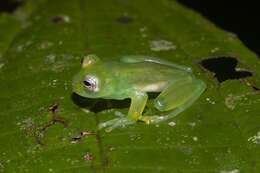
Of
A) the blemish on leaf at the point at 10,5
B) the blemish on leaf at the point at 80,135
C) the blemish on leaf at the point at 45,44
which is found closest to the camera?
the blemish on leaf at the point at 80,135

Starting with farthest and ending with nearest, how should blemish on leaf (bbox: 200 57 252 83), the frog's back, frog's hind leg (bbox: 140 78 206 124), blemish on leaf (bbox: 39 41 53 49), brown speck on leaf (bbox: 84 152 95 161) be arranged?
blemish on leaf (bbox: 39 41 53 49) < blemish on leaf (bbox: 200 57 252 83) < the frog's back < frog's hind leg (bbox: 140 78 206 124) < brown speck on leaf (bbox: 84 152 95 161)

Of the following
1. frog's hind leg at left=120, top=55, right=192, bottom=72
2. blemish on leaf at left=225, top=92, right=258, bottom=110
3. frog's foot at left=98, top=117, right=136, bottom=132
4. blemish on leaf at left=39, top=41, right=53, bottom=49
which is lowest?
blemish on leaf at left=39, top=41, right=53, bottom=49

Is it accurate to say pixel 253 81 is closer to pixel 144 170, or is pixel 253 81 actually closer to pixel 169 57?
pixel 169 57

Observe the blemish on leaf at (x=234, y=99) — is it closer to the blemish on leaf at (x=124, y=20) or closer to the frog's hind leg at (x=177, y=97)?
the frog's hind leg at (x=177, y=97)

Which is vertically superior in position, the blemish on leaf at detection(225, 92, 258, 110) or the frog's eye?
the blemish on leaf at detection(225, 92, 258, 110)

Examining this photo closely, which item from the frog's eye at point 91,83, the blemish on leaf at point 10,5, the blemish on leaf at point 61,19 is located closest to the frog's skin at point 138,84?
the frog's eye at point 91,83

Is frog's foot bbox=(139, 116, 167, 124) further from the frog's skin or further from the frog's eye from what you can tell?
the frog's eye

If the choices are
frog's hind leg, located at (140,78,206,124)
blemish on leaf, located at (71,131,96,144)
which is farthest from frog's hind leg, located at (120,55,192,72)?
blemish on leaf, located at (71,131,96,144)
